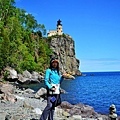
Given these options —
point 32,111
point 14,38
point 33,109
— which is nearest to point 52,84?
point 32,111

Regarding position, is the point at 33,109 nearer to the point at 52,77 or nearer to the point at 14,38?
the point at 52,77

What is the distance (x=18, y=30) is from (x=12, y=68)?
10.8 m

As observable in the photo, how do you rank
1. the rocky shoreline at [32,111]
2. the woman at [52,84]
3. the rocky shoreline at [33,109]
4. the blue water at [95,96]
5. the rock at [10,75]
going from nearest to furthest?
1. the woman at [52,84]
2. the rocky shoreline at [33,109]
3. the rocky shoreline at [32,111]
4. the blue water at [95,96]
5. the rock at [10,75]

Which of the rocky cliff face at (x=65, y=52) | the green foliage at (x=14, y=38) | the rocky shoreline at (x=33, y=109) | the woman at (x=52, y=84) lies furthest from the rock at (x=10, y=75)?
the rocky cliff face at (x=65, y=52)

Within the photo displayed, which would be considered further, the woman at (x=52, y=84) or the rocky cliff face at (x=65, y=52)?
the rocky cliff face at (x=65, y=52)

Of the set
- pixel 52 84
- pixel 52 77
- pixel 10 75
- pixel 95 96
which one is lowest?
pixel 95 96

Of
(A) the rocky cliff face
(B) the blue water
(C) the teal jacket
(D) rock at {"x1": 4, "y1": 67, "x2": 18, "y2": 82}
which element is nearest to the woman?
(C) the teal jacket

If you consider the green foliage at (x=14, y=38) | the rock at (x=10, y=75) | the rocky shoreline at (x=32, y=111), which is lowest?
the rocky shoreline at (x=32, y=111)

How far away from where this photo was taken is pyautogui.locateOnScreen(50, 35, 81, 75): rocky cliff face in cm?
13362

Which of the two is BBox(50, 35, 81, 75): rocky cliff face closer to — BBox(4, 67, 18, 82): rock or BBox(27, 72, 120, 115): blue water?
BBox(27, 72, 120, 115): blue water

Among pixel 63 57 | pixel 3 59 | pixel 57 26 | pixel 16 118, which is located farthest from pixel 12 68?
pixel 57 26

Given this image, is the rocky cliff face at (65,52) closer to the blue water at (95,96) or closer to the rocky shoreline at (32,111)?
the blue water at (95,96)

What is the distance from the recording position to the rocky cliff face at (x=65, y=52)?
134 metres

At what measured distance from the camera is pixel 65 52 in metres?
140
